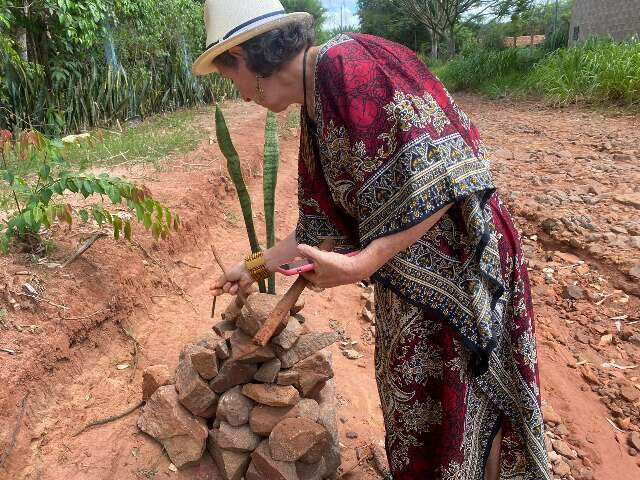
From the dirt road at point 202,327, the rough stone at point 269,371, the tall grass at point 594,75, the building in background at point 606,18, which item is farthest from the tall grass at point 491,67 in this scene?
the rough stone at point 269,371

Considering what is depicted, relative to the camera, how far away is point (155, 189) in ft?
12.6

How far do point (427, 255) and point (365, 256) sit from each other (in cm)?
20

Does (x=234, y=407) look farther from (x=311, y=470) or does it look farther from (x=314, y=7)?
(x=314, y=7)

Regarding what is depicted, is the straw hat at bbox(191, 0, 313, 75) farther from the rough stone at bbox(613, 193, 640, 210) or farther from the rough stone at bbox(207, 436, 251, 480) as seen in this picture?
the rough stone at bbox(613, 193, 640, 210)

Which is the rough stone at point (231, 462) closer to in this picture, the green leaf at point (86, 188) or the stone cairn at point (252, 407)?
the stone cairn at point (252, 407)

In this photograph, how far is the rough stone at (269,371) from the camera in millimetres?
1836

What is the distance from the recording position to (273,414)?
1830 millimetres

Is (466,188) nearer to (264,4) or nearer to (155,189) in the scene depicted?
(264,4)

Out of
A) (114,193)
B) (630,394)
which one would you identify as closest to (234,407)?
(114,193)

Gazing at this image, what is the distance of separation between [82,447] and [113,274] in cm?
98

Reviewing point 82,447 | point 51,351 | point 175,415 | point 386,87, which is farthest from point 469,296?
point 51,351

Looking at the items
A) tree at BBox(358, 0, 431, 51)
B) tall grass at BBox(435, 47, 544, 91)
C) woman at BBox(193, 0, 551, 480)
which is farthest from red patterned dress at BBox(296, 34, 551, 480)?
tree at BBox(358, 0, 431, 51)

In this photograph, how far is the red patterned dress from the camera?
113 cm

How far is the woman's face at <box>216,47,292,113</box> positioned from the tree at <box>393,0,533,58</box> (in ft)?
66.7
